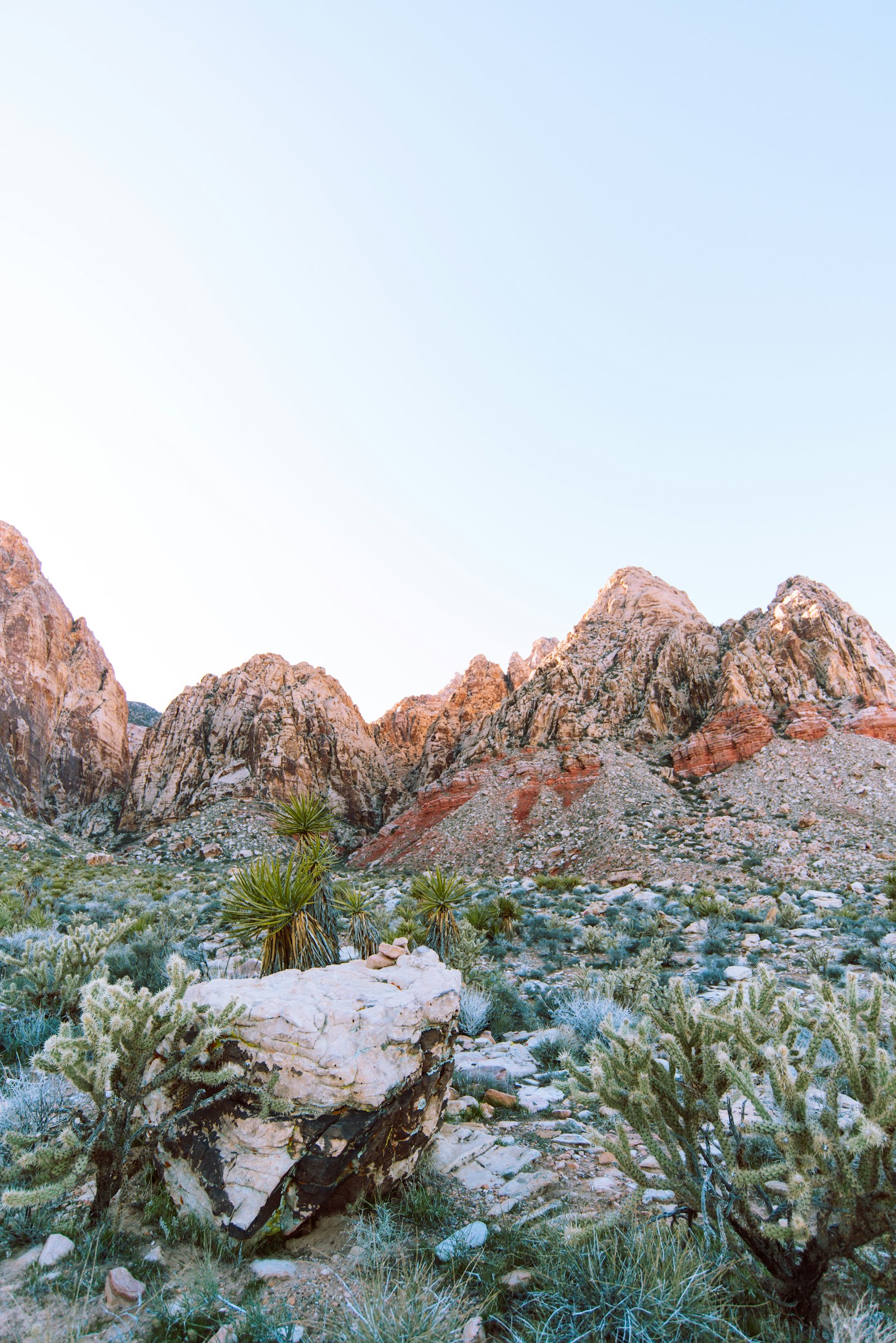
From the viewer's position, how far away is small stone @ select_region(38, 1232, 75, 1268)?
329 cm

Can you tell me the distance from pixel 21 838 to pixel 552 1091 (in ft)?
104

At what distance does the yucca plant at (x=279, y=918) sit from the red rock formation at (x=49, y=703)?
41.2 m

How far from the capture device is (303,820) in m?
10.4

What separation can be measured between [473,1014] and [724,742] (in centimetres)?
2740

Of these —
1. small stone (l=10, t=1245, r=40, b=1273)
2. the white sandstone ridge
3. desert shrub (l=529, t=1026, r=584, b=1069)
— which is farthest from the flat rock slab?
small stone (l=10, t=1245, r=40, b=1273)

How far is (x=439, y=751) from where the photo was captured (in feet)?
163

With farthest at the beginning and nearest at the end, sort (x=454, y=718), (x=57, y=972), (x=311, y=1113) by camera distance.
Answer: (x=454, y=718)
(x=57, y=972)
(x=311, y=1113)

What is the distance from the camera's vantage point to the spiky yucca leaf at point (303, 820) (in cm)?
1038

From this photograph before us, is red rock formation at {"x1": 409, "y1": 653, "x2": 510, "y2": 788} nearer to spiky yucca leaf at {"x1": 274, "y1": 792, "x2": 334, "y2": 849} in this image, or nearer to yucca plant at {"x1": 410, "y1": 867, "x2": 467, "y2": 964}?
yucca plant at {"x1": 410, "y1": 867, "x2": 467, "y2": 964}

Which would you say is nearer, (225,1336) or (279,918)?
(225,1336)

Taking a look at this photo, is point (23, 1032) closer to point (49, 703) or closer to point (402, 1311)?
point (402, 1311)

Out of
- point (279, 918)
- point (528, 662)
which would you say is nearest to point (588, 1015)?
point (279, 918)

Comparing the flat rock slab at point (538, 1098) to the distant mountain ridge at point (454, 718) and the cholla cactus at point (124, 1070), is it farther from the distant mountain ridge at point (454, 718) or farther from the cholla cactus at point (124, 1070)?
the distant mountain ridge at point (454, 718)

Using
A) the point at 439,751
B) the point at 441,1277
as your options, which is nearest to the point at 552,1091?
the point at 441,1277
